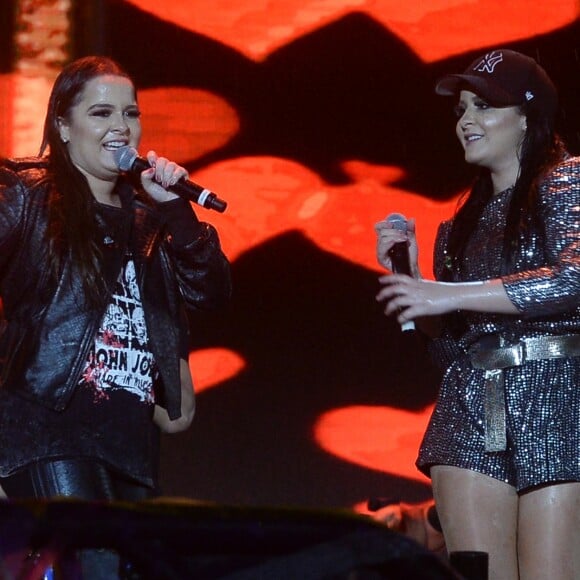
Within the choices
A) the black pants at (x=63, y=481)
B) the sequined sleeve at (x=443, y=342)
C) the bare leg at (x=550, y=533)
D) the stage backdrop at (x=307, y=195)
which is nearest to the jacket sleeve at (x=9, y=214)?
the black pants at (x=63, y=481)

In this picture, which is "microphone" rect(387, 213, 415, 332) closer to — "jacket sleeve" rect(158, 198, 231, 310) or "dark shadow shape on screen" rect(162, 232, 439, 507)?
"jacket sleeve" rect(158, 198, 231, 310)

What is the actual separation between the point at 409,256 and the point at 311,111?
145 centimetres

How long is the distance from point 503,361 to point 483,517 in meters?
0.32

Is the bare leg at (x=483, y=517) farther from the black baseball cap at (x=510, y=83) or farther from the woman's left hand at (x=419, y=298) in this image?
the black baseball cap at (x=510, y=83)

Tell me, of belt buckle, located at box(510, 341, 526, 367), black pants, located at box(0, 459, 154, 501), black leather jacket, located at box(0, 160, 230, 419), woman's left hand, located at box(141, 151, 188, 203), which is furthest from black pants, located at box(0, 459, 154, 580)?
belt buckle, located at box(510, 341, 526, 367)

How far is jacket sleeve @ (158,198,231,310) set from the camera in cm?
283

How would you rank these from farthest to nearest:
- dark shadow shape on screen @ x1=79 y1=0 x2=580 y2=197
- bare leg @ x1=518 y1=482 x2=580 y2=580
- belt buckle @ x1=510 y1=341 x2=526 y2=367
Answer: dark shadow shape on screen @ x1=79 y1=0 x2=580 y2=197 → belt buckle @ x1=510 y1=341 x2=526 y2=367 → bare leg @ x1=518 y1=482 x2=580 y2=580

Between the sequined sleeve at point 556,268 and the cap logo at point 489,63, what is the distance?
12.4 inches

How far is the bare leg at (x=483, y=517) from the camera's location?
2.60m

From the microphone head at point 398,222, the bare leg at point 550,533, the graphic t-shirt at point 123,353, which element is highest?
the microphone head at point 398,222

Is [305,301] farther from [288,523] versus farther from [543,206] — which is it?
[288,523]

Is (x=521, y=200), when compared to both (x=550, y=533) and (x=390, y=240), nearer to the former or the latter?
(x=390, y=240)

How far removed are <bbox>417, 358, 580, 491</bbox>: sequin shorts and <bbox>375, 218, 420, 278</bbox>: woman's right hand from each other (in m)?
0.35

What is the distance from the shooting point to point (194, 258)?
2.86m
